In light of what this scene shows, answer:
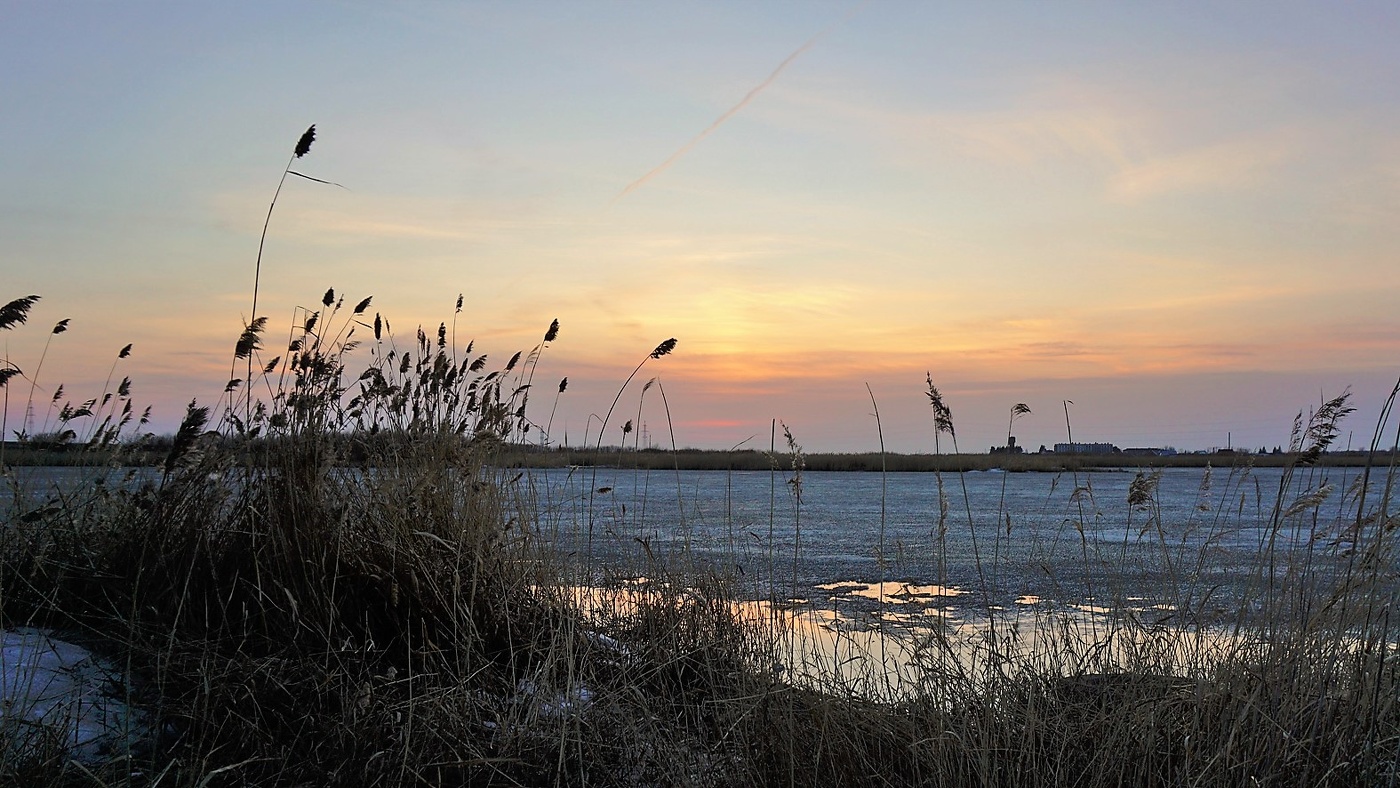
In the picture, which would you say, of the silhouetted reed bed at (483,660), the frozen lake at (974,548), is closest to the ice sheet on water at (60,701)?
the silhouetted reed bed at (483,660)

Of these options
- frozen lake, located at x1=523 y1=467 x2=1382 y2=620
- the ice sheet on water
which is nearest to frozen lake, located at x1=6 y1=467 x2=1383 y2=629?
frozen lake, located at x1=523 y1=467 x2=1382 y2=620

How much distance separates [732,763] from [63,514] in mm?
3785

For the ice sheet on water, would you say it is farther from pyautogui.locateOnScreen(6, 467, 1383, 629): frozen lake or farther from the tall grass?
pyautogui.locateOnScreen(6, 467, 1383, 629): frozen lake

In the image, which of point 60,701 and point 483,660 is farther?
point 483,660

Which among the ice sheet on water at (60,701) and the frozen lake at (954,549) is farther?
the frozen lake at (954,549)

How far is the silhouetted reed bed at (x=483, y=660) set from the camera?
3.54 metres

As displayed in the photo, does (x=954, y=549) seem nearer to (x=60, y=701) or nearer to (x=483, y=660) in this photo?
(x=483, y=660)

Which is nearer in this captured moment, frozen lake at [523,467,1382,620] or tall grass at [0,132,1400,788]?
tall grass at [0,132,1400,788]

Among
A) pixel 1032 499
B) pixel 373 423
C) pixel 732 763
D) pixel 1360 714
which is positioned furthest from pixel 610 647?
pixel 1032 499

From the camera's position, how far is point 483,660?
14.1 ft

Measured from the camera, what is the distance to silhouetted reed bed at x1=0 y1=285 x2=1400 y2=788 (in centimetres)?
354

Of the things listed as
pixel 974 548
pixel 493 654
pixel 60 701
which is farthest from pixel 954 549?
pixel 60 701

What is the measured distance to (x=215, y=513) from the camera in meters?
4.68

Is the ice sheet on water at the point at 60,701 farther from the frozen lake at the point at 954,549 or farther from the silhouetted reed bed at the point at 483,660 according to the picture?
the frozen lake at the point at 954,549
